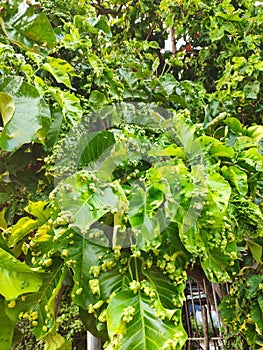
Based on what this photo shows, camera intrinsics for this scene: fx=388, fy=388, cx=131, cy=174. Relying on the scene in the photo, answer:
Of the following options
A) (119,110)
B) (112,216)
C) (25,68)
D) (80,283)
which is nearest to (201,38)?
(119,110)

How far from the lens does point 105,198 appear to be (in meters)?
0.61

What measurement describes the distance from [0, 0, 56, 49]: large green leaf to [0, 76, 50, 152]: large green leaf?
21cm

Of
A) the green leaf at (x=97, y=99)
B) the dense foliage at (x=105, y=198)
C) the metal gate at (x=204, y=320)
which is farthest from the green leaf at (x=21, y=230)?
the metal gate at (x=204, y=320)

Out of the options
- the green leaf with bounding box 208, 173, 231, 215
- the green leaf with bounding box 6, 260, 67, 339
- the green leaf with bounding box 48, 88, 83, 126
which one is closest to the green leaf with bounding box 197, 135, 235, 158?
the green leaf with bounding box 208, 173, 231, 215

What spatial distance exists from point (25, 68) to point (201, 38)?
4.31 ft

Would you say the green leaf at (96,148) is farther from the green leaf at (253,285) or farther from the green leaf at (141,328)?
the green leaf at (253,285)

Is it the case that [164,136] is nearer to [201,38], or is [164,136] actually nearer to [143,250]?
[143,250]

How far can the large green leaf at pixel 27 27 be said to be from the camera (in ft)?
2.81

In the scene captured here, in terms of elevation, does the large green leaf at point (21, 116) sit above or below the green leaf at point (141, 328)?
above

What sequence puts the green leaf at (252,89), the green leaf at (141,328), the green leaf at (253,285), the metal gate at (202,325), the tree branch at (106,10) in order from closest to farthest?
the green leaf at (141,328) < the green leaf at (253,285) < the green leaf at (252,89) < the tree branch at (106,10) < the metal gate at (202,325)

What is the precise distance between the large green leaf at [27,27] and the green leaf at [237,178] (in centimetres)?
49

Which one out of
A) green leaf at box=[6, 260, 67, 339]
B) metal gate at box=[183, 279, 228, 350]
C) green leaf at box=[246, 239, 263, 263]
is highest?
green leaf at box=[6, 260, 67, 339]

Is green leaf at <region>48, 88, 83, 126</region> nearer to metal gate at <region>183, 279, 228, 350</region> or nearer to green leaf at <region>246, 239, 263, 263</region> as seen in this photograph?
green leaf at <region>246, 239, 263, 263</region>

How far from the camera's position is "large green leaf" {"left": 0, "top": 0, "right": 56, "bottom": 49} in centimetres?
86
